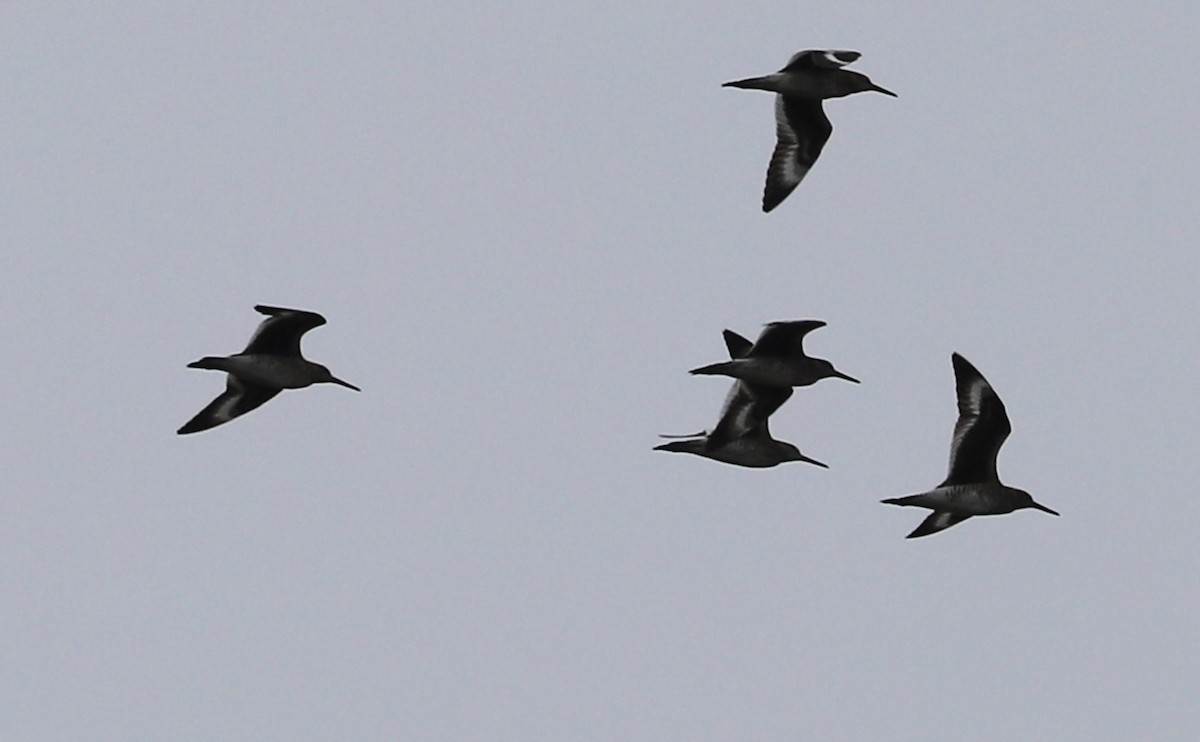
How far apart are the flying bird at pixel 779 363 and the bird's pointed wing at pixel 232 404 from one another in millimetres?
4225

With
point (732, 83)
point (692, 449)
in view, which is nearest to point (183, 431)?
point (692, 449)

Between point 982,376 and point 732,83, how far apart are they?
12.9 ft

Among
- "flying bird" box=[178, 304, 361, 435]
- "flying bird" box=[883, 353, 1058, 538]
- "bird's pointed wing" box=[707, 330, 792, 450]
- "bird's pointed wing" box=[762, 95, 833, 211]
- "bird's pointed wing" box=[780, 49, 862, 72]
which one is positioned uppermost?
"bird's pointed wing" box=[780, 49, 862, 72]

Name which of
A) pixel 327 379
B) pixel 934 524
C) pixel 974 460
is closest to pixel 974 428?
pixel 974 460

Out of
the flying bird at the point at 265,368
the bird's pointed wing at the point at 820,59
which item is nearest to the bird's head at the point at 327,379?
the flying bird at the point at 265,368

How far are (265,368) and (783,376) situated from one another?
4.67 metres

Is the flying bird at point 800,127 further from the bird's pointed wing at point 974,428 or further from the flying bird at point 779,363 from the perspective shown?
the bird's pointed wing at point 974,428

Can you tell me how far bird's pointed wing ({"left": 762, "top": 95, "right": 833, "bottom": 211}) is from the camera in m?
21.7

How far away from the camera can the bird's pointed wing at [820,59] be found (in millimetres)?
20438

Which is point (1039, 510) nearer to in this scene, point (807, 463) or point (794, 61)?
point (807, 463)

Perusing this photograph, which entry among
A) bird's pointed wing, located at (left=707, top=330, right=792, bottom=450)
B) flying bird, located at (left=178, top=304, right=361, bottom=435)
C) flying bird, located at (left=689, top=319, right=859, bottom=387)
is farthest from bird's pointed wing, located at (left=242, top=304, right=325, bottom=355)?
bird's pointed wing, located at (left=707, top=330, right=792, bottom=450)

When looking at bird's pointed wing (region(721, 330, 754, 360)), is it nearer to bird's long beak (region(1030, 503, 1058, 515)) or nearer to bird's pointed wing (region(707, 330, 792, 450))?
bird's pointed wing (region(707, 330, 792, 450))

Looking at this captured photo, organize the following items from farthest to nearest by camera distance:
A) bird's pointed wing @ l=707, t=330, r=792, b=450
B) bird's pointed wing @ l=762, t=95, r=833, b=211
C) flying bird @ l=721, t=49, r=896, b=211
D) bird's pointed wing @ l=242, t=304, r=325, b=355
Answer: bird's pointed wing @ l=762, t=95, r=833, b=211
bird's pointed wing @ l=707, t=330, r=792, b=450
flying bird @ l=721, t=49, r=896, b=211
bird's pointed wing @ l=242, t=304, r=325, b=355

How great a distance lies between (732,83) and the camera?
20.7 meters
